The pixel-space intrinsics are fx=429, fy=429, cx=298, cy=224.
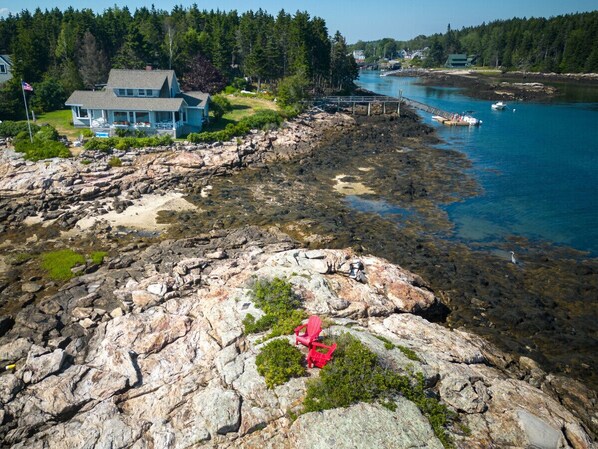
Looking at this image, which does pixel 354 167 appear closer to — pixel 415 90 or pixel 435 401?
pixel 435 401

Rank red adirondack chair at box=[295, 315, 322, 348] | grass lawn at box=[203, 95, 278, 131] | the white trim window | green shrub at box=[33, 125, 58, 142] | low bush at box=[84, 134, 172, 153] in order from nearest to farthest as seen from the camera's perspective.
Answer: red adirondack chair at box=[295, 315, 322, 348] → low bush at box=[84, 134, 172, 153] → green shrub at box=[33, 125, 58, 142] → the white trim window → grass lawn at box=[203, 95, 278, 131]

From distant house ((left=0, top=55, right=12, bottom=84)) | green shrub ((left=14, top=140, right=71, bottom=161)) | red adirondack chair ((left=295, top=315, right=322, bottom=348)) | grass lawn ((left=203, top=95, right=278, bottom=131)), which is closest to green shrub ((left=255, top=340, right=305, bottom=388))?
red adirondack chair ((left=295, top=315, right=322, bottom=348))

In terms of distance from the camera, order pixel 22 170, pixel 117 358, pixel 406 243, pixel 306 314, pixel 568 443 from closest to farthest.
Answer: pixel 568 443
pixel 117 358
pixel 306 314
pixel 406 243
pixel 22 170

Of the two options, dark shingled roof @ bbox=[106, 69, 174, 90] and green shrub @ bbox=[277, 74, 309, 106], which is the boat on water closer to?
green shrub @ bbox=[277, 74, 309, 106]

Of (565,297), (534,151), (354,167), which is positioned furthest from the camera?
(534,151)

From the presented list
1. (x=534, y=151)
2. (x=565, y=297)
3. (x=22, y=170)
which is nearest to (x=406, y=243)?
(x=565, y=297)

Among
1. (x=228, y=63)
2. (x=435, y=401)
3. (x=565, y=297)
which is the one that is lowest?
(x=565, y=297)

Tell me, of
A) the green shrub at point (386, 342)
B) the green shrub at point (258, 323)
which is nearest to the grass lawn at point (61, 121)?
the green shrub at point (258, 323)
